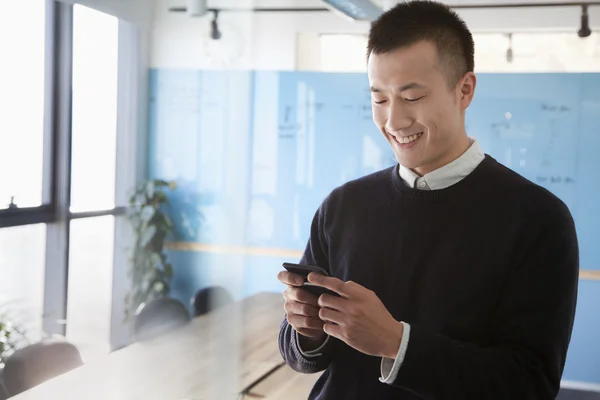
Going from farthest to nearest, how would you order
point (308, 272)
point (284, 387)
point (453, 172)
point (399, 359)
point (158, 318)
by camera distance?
point (158, 318)
point (284, 387)
point (453, 172)
point (308, 272)
point (399, 359)

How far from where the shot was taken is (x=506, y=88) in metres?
4.41

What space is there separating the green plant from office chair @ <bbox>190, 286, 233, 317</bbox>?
0.64ft

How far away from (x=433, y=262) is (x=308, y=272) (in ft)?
0.80

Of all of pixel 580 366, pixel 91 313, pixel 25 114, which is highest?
pixel 25 114

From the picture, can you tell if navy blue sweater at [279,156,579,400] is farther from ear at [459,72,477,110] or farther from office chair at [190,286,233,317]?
office chair at [190,286,233,317]

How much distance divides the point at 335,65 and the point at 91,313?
8.64 ft

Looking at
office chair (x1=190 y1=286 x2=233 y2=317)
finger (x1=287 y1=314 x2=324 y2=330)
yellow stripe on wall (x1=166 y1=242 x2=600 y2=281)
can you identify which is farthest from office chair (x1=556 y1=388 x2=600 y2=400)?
finger (x1=287 y1=314 x2=324 y2=330)

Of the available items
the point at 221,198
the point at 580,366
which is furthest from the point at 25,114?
the point at 580,366

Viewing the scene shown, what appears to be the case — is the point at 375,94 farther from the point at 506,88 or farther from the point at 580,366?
the point at 580,366

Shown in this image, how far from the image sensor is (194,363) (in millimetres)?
3281

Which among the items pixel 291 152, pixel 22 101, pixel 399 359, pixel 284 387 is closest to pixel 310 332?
pixel 399 359

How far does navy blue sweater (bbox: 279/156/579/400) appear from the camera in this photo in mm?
1112

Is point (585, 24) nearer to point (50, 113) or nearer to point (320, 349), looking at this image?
point (50, 113)

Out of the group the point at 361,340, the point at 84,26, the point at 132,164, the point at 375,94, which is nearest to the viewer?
the point at 361,340
